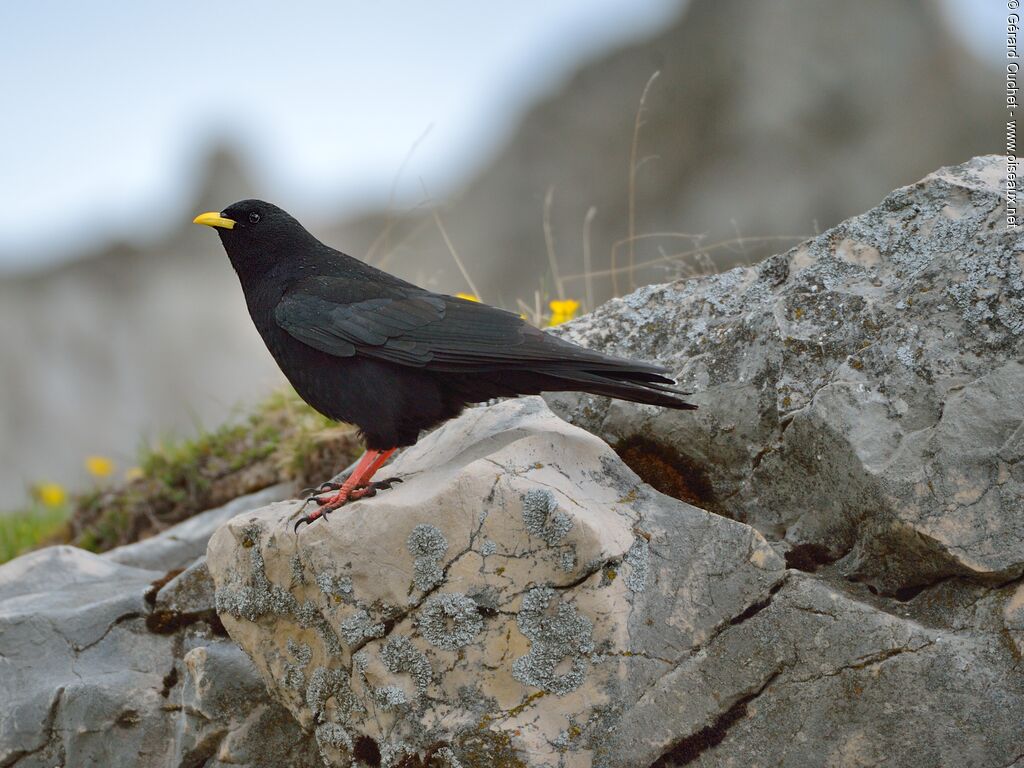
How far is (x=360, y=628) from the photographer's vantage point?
3.47m

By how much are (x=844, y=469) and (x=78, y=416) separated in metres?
31.9

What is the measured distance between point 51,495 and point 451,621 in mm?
6951

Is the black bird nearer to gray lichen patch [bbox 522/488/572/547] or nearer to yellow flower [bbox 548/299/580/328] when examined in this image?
gray lichen patch [bbox 522/488/572/547]

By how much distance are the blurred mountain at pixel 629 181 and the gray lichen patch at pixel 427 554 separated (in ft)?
39.3

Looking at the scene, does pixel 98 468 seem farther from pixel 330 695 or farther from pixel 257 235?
pixel 330 695

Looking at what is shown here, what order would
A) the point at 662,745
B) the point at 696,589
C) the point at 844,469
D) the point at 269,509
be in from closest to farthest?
the point at 662,745, the point at 696,589, the point at 844,469, the point at 269,509

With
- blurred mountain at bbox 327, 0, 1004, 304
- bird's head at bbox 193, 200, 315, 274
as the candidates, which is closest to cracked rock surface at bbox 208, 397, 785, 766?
bird's head at bbox 193, 200, 315, 274

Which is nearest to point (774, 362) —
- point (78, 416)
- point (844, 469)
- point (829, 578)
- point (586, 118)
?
point (844, 469)

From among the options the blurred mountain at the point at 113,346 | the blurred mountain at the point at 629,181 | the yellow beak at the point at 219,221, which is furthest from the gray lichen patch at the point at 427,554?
the blurred mountain at the point at 113,346

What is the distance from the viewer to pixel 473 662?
3377mm

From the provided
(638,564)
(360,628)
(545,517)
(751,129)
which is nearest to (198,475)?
(360,628)

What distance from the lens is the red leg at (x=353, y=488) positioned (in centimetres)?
378

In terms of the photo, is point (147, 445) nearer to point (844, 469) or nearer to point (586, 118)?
point (844, 469)

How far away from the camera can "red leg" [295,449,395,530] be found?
378 cm
